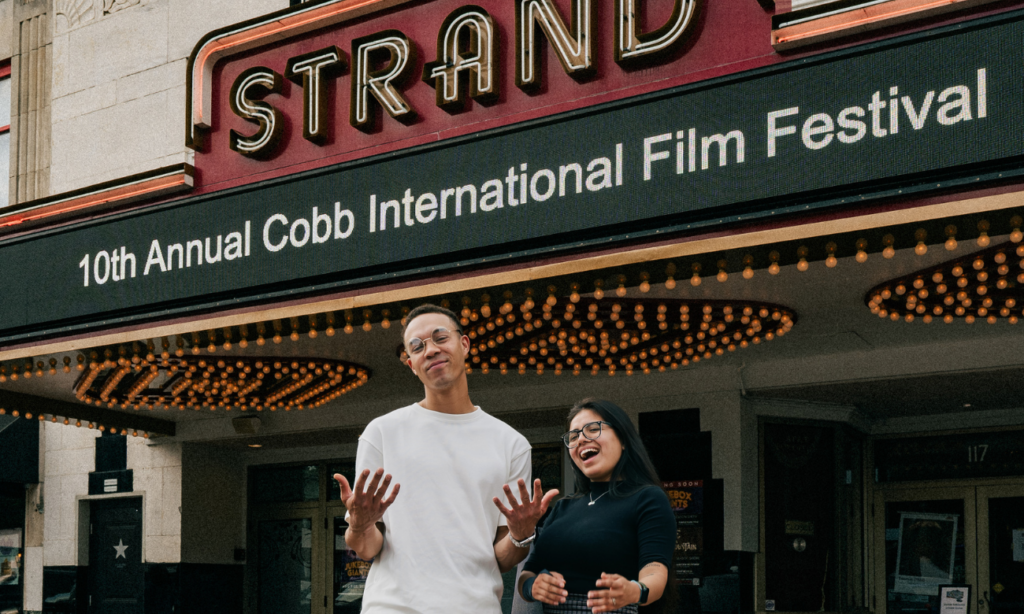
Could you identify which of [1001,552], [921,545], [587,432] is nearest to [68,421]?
[921,545]

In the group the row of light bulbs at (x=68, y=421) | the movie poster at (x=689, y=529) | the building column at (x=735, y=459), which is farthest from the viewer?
the row of light bulbs at (x=68, y=421)

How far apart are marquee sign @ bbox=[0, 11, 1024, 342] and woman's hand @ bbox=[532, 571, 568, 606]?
Answer: 10.3ft

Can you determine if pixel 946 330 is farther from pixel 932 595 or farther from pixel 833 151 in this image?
pixel 833 151

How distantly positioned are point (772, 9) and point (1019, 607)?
7.62 meters

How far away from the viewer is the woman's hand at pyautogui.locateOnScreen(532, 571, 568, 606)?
3.46 m

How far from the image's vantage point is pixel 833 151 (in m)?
5.80

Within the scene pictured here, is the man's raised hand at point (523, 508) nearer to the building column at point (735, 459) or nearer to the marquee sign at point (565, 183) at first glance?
the marquee sign at point (565, 183)

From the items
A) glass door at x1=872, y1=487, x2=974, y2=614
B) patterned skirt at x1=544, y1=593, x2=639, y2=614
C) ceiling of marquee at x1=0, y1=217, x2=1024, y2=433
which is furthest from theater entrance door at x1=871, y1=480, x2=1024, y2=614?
patterned skirt at x1=544, y1=593, x2=639, y2=614

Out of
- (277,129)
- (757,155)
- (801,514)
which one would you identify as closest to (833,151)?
(757,155)

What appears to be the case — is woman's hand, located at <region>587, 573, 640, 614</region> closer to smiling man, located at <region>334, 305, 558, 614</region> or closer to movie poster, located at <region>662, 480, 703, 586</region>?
smiling man, located at <region>334, 305, 558, 614</region>

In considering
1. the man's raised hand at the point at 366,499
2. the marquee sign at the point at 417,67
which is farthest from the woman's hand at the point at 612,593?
the marquee sign at the point at 417,67

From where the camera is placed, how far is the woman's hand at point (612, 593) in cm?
330

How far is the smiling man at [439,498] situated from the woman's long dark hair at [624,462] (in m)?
0.29

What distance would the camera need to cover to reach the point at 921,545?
11820 millimetres
